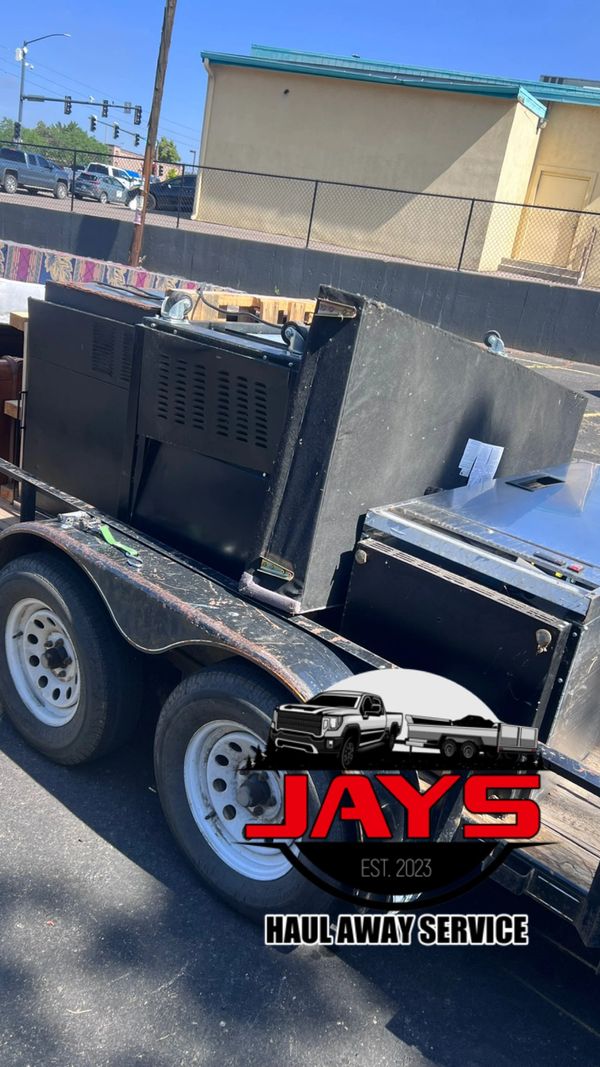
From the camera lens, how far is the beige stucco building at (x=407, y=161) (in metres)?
22.2

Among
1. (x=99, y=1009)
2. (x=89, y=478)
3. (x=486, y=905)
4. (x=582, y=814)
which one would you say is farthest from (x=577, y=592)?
(x=89, y=478)

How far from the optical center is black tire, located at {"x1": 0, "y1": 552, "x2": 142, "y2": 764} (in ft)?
11.1

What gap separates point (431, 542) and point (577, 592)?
536 millimetres

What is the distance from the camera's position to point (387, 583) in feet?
9.73

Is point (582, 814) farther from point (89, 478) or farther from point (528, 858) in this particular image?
point (89, 478)

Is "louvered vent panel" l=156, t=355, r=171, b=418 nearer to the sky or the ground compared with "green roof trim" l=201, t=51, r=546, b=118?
nearer to the ground

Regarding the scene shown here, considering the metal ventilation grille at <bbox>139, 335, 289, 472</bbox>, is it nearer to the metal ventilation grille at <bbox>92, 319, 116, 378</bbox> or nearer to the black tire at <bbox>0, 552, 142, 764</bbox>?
the metal ventilation grille at <bbox>92, 319, 116, 378</bbox>

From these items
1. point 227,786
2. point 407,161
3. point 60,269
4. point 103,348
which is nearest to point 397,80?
point 407,161

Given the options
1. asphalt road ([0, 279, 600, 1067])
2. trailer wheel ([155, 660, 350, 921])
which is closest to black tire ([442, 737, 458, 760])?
trailer wheel ([155, 660, 350, 921])

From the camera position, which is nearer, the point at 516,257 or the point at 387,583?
the point at 387,583

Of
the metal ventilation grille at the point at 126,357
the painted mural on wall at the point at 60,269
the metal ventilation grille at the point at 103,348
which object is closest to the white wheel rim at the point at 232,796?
the metal ventilation grille at the point at 126,357

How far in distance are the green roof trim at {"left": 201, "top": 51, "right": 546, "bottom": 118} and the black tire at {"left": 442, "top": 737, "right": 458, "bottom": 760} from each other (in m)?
22.6

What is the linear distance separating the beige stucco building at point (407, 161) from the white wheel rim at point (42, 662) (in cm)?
1969

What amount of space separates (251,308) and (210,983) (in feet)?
12.8
